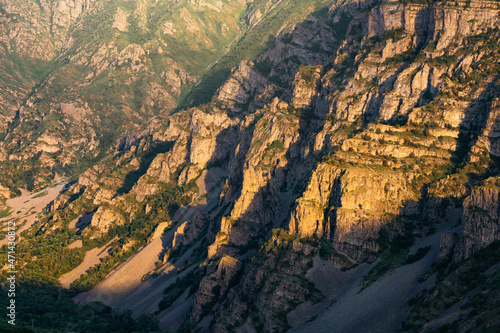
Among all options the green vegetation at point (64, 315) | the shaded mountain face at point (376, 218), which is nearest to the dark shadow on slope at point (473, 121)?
the shaded mountain face at point (376, 218)

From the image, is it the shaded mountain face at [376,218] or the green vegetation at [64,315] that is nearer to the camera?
the shaded mountain face at [376,218]

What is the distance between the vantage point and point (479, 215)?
359ft

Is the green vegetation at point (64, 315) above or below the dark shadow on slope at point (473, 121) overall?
below

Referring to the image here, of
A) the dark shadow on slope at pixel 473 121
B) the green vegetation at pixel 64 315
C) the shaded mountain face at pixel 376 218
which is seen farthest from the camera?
the dark shadow on slope at pixel 473 121

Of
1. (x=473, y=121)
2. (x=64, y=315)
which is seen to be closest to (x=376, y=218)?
(x=473, y=121)

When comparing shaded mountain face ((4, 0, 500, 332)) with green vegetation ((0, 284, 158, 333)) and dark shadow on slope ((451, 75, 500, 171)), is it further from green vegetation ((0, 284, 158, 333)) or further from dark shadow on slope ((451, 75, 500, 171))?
green vegetation ((0, 284, 158, 333))

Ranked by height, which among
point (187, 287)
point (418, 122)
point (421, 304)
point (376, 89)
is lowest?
point (187, 287)

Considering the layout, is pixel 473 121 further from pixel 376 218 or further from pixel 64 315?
pixel 64 315

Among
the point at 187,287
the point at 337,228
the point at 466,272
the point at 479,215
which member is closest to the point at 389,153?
the point at 337,228

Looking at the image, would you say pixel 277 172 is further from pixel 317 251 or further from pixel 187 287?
pixel 317 251

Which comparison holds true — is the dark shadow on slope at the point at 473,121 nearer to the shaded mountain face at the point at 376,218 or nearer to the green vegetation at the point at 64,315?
the shaded mountain face at the point at 376,218

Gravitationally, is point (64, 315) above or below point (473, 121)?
below

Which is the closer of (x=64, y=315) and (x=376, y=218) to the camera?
(x=376, y=218)

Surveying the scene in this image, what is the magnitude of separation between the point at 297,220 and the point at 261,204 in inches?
1454
